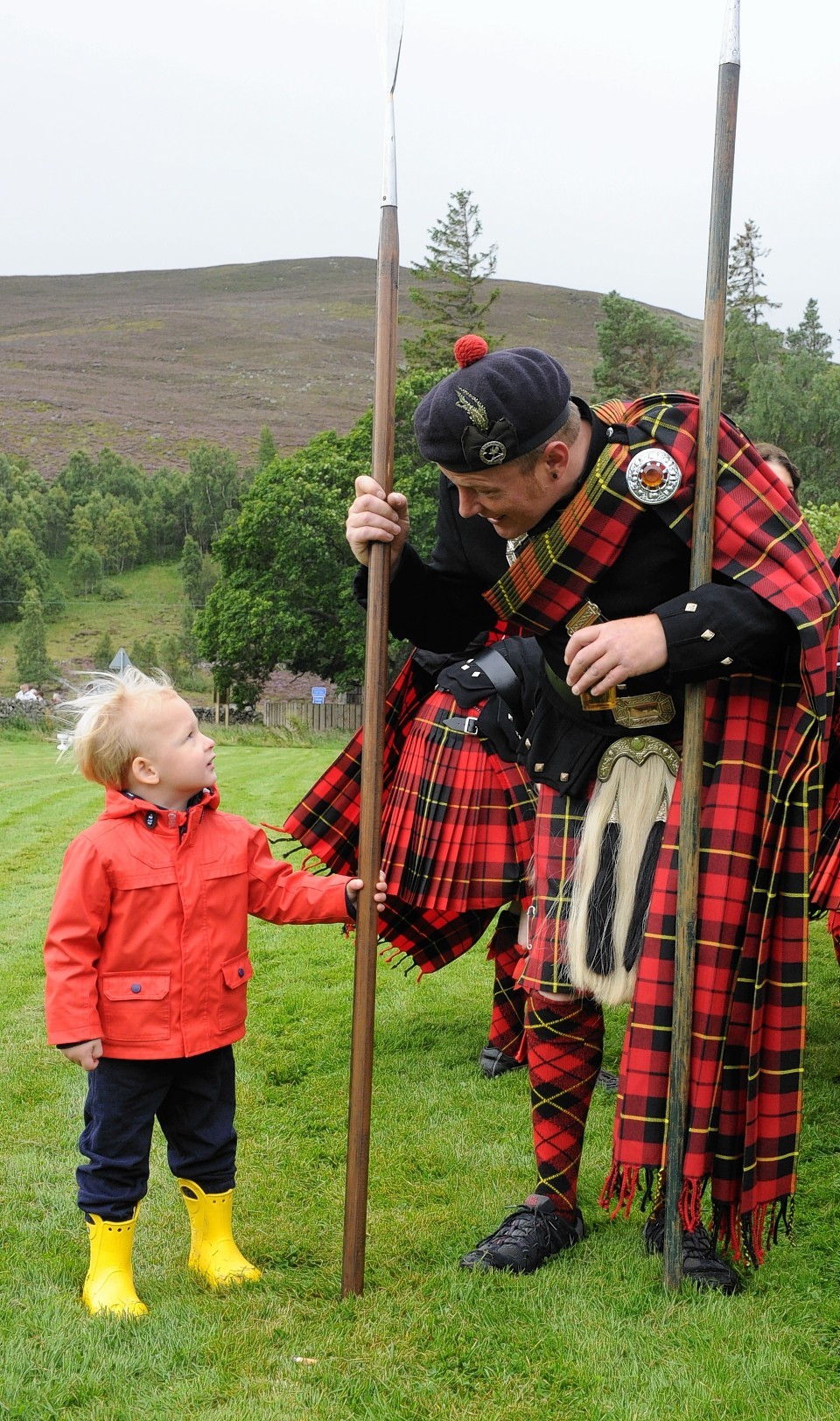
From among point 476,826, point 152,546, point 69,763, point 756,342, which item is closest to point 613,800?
point 476,826

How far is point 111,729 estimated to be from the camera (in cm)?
282

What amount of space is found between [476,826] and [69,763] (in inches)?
679

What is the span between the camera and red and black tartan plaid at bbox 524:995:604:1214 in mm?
2947

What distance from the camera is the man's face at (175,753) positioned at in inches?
110

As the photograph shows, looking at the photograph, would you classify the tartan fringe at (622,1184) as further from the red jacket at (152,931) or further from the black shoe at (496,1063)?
the black shoe at (496,1063)

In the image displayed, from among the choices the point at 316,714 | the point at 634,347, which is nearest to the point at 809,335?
the point at 634,347

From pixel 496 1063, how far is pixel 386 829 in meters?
0.95

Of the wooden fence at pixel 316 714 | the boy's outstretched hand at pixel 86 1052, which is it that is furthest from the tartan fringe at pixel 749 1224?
the wooden fence at pixel 316 714

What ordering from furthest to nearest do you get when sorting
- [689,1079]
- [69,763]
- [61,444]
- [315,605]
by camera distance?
[61,444] < [315,605] < [69,763] < [689,1079]

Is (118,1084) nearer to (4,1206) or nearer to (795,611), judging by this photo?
(4,1206)

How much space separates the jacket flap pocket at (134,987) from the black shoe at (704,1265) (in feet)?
4.10

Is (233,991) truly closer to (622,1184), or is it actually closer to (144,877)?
(144,877)

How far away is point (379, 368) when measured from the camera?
272cm

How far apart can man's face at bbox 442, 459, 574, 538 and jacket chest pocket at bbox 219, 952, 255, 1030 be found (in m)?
1.09
